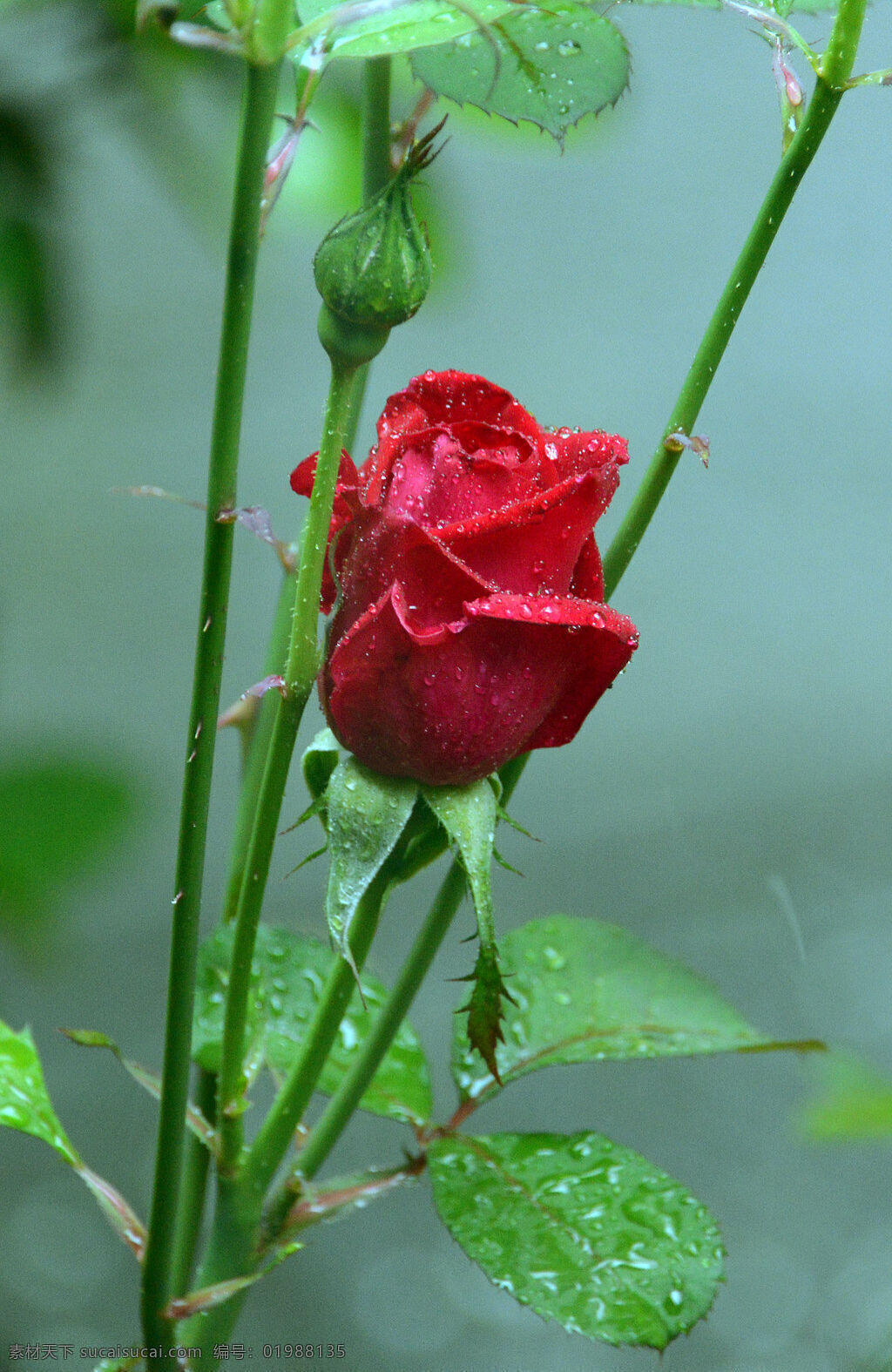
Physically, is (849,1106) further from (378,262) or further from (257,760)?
(257,760)

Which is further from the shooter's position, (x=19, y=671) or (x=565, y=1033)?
(x=19, y=671)

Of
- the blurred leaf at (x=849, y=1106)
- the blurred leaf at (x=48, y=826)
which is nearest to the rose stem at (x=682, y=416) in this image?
the blurred leaf at (x=849, y=1106)

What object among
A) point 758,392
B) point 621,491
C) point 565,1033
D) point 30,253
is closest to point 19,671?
point 30,253

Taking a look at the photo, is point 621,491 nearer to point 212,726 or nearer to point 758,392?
point 758,392

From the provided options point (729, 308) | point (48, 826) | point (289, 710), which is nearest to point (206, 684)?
point (289, 710)

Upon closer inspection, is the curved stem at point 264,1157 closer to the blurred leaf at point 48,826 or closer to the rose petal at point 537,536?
the rose petal at point 537,536

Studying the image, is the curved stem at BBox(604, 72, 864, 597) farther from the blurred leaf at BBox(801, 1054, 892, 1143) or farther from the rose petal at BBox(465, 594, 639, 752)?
the blurred leaf at BBox(801, 1054, 892, 1143)
